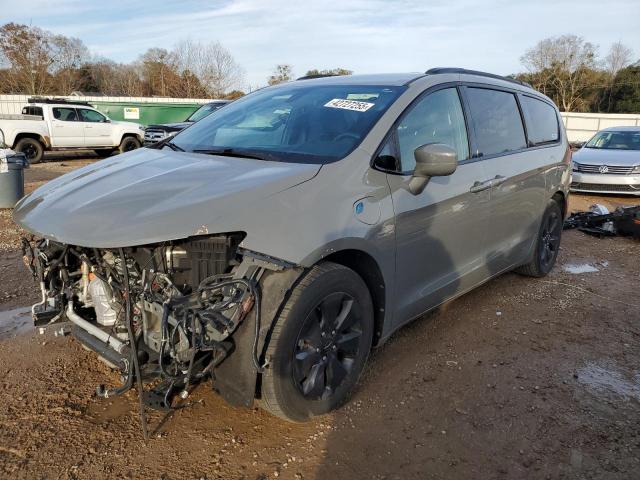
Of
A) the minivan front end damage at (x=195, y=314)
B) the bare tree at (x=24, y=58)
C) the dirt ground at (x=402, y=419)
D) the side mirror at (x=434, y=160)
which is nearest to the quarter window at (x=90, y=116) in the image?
the dirt ground at (x=402, y=419)

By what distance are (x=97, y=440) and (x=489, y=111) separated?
3.55 metres

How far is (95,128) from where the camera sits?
1633 cm

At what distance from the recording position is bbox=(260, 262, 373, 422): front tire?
2.50m

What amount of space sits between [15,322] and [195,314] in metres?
2.57

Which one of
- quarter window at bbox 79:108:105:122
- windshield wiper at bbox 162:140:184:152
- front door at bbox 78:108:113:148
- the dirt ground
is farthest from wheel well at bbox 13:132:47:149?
windshield wiper at bbox 162:140:184:152

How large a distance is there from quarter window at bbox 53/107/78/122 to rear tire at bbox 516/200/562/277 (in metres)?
14.8

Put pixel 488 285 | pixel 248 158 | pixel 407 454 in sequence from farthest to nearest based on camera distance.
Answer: pixel 488 285, pixel 248 158, pixel 407 454

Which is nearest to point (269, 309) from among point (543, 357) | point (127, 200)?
point (127, 200)

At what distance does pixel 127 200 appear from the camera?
246 cm

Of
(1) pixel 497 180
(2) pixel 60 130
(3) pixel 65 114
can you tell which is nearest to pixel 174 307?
(1) pixel 497 180

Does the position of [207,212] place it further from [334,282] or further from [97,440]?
[97,440]

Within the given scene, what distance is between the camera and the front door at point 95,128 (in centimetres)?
1608

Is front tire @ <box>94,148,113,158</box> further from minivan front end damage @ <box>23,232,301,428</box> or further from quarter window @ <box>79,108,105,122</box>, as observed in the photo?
minivan front end damage @ <box>23,232,301,428</box>

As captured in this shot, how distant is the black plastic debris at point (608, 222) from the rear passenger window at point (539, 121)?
2759 mm
